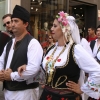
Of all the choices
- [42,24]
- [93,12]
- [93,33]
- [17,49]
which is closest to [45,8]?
[42,24]

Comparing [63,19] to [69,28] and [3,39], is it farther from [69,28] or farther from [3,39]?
[3,39]

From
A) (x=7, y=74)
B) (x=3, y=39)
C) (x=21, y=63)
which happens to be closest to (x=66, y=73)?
(x=21, y=63)

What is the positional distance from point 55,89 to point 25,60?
0.53 meters

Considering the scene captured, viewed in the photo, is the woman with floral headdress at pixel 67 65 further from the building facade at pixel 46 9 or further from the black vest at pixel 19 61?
the building facade at pixel 46 9

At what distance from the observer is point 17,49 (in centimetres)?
330

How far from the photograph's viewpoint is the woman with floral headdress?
113 inches

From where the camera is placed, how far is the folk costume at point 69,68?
9.40 feet

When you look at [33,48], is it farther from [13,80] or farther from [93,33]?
[93,33]

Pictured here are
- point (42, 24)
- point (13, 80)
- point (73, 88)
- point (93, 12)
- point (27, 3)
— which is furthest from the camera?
point (93, 12)

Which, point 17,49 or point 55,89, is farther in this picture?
point 17,49

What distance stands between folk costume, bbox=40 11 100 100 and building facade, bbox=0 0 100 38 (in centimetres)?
578

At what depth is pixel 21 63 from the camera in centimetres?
321

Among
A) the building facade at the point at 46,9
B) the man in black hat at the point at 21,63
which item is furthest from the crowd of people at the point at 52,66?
the building facade at the point at 46,9

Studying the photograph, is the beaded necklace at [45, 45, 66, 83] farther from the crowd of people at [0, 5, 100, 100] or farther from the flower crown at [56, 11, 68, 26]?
the flower crown at [56, 11, 68, 26]
